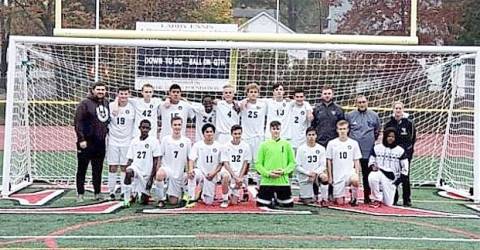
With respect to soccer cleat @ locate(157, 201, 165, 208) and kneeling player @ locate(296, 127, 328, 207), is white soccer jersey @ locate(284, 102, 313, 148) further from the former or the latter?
soccer cleat @ locate(157, 201, 165, 208)

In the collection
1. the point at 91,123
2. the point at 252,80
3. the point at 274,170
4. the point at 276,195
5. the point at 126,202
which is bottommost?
the point at 126,202

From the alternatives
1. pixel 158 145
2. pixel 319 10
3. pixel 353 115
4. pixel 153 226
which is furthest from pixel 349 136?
pixel 319 10

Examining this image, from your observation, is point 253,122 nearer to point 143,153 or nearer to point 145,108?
point 145,108

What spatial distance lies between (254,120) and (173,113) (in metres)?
1.17

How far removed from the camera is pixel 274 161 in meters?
11.6

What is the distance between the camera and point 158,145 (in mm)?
11852

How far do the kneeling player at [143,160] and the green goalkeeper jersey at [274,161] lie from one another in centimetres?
140

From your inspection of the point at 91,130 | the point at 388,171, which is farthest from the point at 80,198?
the point at 388,171

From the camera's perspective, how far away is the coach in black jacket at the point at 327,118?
12412mm

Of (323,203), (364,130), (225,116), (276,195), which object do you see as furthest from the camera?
(225,116)

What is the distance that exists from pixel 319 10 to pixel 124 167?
24427 mm

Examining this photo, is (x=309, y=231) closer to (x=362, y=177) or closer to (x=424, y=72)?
(x=362, y=177)

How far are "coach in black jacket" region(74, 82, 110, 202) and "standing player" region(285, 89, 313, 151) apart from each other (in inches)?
105

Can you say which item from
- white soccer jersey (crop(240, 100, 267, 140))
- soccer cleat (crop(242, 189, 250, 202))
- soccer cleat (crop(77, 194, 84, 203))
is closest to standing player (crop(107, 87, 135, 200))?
soccer cleat (crop(77, 194, 84, 203))
